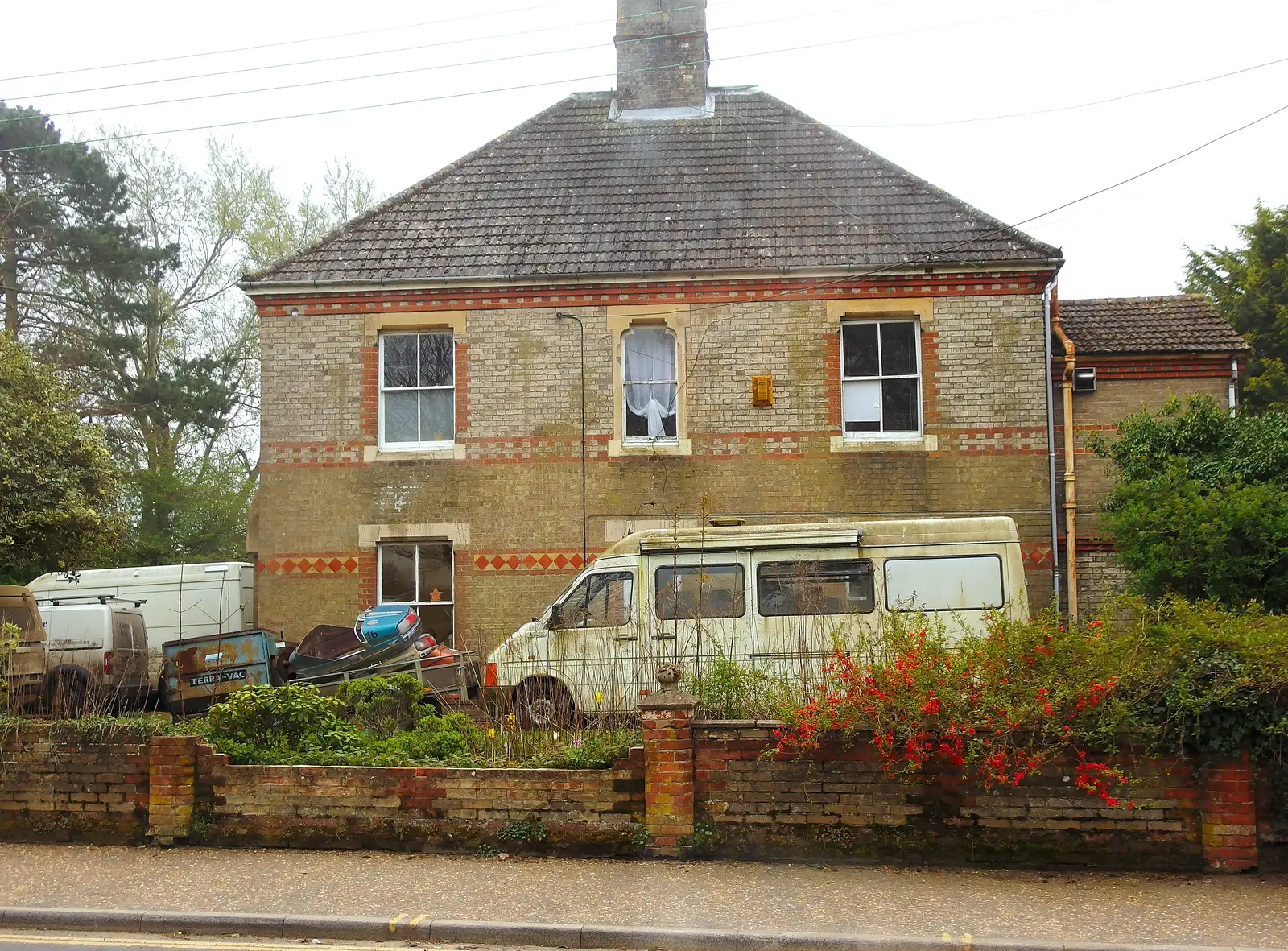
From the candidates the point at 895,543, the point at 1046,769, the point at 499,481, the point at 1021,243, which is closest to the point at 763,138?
the point at 1021,243

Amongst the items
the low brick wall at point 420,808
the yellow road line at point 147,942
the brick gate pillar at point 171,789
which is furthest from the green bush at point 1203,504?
the brick gate pillar at point 171,789

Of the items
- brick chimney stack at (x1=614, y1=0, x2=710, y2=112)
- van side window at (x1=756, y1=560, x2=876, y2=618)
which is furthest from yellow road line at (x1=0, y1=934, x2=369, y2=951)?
brick chimney stack at (x1=614, y1=0, x2=710, y2=112)

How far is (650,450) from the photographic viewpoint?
1702 cm

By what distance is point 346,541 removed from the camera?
671 inches

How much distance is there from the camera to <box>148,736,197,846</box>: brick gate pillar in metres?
8.70

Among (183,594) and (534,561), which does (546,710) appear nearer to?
(534,561)

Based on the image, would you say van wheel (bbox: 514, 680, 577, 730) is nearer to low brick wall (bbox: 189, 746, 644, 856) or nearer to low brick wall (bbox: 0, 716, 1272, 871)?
low brick wall (bbox: 189, 746, 644, 856)

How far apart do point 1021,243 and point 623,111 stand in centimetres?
743

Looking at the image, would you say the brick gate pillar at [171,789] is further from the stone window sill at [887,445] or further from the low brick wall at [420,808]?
the stone window sill at [887,445]

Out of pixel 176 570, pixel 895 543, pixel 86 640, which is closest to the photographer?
pixel 895 543

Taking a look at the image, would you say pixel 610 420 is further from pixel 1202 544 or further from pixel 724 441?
pixel 1202 544

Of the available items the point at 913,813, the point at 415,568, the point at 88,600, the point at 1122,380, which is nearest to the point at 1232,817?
the point at 913,813

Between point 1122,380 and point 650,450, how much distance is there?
23.8 feet

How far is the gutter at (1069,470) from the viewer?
16.4 m
